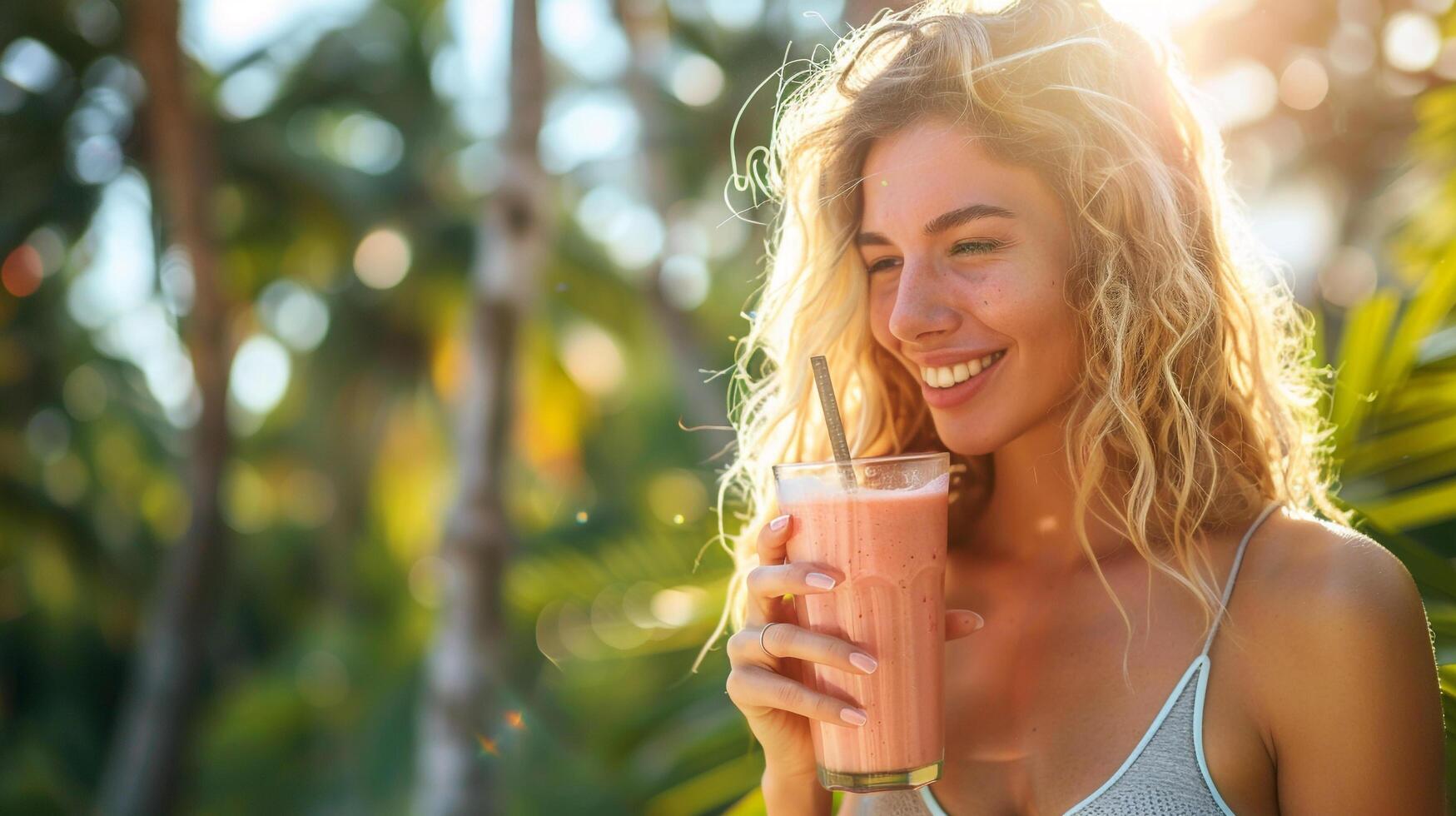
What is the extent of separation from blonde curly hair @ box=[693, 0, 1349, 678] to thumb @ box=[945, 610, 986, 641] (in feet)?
0.72

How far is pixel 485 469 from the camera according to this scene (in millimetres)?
5629

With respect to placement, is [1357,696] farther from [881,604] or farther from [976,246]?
[976,246]

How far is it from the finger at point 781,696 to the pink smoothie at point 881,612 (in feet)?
0.09

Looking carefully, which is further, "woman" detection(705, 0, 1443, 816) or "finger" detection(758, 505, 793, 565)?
"finger" detection(758, 505, 793, 565)

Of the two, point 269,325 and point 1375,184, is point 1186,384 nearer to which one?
point 1375,184

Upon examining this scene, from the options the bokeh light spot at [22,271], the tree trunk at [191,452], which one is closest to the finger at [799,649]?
the tree trunk at [191,452]

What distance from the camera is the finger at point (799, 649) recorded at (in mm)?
1745

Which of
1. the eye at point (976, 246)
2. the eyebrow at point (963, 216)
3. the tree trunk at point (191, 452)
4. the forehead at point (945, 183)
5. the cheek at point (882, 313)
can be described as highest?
the forehead at point (945, 183)

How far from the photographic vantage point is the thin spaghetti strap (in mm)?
1798

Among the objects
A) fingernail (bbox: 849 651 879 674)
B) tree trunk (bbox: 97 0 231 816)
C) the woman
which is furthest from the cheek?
tree trunk (bbox: 97 0 231 816)

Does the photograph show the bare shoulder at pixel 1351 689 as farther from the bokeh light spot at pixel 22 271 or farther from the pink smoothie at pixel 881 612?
the bokeh light spot at pixel 22 271

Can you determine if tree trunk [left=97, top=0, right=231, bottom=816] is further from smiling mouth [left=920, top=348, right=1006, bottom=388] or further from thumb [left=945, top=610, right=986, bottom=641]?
thumb [left=945, top=610, right=986, bottom=641]

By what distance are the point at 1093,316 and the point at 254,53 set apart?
55.1 ft

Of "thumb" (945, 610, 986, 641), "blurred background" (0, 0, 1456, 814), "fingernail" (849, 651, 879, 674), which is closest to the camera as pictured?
"fingernail" (849, 651, 879, 674)
